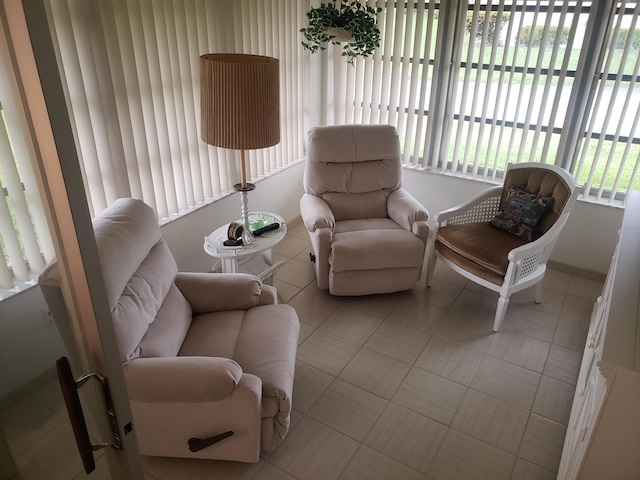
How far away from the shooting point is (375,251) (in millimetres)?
3201

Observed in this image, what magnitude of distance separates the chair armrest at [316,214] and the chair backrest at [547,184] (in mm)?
1254

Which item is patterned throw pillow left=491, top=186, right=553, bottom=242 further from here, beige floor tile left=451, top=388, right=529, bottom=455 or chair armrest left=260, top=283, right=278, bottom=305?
chair armrest left=260, top=283, right=278, bottom=305

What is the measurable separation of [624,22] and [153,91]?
9.84ft

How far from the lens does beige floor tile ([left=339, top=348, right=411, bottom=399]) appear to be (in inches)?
105

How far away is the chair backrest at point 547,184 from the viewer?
10.2 ft

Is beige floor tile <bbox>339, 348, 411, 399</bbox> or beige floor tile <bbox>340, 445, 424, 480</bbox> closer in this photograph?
beige floor tile <bbox>340, 445, 424, 480</bbox>

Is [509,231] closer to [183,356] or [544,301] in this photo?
[544,301]

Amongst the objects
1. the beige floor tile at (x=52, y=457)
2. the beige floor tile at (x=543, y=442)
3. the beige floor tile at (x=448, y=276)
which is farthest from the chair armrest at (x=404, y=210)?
the beige floor tile at (x=52, y=457)

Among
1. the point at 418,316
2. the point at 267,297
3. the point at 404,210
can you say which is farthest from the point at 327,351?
the point at 404,210

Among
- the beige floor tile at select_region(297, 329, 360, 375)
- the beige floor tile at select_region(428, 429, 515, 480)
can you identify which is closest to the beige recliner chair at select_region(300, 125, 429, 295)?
the beige floor tile at select_region(297, 329, 360, 375)

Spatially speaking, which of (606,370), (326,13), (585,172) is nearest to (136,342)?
(606,370)

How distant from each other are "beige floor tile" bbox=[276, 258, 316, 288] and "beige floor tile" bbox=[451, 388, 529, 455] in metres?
1.46

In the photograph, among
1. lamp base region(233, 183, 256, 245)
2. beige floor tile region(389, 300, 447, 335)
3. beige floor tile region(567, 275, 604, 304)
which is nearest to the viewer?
lamp base region(233, 183, 256, 245)

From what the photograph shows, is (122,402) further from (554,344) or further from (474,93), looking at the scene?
(474,93)
